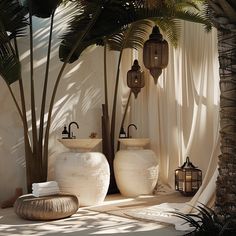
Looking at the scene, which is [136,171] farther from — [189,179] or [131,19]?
[131,19]

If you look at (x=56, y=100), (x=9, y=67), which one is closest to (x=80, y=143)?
(x=56, y=100)

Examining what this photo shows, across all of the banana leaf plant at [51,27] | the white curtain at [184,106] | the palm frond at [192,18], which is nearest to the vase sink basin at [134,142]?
the white curtain at [184,106]

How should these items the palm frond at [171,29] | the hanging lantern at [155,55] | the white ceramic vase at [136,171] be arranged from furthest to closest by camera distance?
the palm frond at [171,29]
the white ceramic vase at [136,171]
the hanging lantern at [155,55]

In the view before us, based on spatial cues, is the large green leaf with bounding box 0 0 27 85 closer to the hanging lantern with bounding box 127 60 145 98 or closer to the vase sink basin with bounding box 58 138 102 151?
the vase sink basin with bounding box 58 138 102 151

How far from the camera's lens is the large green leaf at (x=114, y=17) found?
439 cm

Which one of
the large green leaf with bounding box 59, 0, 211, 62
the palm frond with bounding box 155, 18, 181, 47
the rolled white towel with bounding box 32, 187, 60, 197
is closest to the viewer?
the rolled white towel with bounding box 32, 187, 60, 197

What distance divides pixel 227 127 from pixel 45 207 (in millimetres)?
1772

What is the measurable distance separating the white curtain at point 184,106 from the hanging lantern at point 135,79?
332mm

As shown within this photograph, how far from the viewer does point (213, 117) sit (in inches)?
192

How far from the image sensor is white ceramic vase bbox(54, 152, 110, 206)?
4293 mm

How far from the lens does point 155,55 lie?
4.12m

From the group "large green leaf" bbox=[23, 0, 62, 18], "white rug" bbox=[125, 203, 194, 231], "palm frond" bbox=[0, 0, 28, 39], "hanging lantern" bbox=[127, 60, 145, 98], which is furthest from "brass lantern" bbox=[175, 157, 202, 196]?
"palm frond" bbox=[0, 0, 28, 39]

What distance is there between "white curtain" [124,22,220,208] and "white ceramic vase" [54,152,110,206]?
4.10 ft

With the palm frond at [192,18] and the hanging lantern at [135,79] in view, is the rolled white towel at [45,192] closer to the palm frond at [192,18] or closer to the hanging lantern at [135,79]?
the hanging lantern at [135,79]
